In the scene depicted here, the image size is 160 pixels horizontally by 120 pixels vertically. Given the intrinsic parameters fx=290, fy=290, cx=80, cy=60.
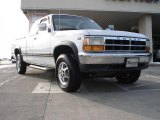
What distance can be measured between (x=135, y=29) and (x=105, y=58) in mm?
19004

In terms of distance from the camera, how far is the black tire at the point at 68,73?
6.24 metres

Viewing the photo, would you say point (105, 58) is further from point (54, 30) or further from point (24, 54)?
point (24, 54)

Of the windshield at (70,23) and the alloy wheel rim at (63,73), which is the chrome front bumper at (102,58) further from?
the windshield at (70,23)

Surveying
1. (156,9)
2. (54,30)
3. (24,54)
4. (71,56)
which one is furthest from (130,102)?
(156,9)

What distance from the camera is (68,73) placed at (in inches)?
252

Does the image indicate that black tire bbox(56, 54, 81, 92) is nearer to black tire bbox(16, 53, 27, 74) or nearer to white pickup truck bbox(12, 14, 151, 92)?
white pickup truck bbox(12, 14, 151, 92)

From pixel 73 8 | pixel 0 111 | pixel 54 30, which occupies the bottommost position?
pixel 0 111

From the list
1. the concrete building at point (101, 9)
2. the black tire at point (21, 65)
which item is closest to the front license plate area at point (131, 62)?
the black tire at point (21, 65)

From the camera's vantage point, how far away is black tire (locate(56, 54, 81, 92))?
624cm

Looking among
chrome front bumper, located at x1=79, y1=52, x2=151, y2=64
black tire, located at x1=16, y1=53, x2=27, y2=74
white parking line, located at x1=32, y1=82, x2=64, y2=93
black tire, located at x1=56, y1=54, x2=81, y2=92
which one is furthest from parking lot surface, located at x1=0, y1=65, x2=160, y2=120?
black tire, located at x1=16, y1=53, x2=27, y2=74

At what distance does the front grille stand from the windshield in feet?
5.12

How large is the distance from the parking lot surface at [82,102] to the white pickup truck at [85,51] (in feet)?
1.40

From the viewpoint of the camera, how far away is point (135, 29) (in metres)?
24.3

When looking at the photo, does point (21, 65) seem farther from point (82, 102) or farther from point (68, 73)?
point (82, 102)
